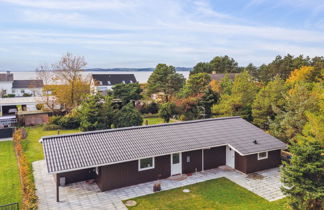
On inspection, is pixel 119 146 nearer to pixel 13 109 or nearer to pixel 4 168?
pixel 4 168

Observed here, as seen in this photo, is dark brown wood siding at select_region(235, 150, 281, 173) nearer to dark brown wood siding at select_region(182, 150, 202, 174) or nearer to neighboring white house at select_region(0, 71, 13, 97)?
dark brown wood siding at select_region(182, 150, 202, 174)

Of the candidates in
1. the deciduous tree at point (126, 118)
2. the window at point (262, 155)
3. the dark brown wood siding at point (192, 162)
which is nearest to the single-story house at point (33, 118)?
the deciduous tree at point (126, 118)

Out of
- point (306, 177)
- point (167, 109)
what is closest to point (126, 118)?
point (167, 109)

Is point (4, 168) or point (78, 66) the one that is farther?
point (78, 66)

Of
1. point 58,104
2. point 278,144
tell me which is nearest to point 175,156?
point 278,144

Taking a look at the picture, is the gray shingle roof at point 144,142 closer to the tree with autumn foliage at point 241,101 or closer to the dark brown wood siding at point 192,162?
the dark brown wood siding at point 192,162

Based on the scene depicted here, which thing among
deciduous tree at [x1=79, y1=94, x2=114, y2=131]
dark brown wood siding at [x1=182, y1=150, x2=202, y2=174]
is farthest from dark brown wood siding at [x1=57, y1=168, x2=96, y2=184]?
deciduous tree at [x1=79, y1=94, x2=114, y2=131]
